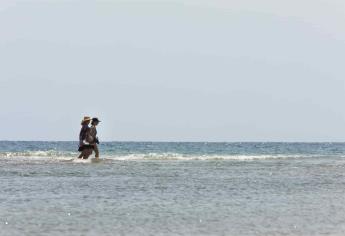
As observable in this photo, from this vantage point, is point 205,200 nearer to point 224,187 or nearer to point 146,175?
point 224,187

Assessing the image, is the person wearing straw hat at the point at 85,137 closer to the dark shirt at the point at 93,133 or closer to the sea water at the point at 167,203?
the dark shirt at the point at 93,133

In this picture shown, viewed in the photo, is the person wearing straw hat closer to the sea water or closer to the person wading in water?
the person wading in water

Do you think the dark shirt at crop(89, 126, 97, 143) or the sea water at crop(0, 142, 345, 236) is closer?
the sea water at crop(0, 142, 345, 236)

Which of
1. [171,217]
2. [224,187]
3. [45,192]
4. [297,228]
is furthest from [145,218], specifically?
[224,187]

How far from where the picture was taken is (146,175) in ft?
87.8

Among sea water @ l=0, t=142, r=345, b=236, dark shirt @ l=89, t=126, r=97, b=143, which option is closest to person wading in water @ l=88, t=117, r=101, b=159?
dark shirt @ l=89, t=126, r=97, b=143

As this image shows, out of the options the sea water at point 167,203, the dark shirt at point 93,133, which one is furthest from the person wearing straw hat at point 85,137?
the sea water at point 167,203

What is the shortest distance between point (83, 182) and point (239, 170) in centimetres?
900

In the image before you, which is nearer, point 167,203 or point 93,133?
point 167,203

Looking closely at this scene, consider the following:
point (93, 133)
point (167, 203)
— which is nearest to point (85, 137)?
point (93, 133)

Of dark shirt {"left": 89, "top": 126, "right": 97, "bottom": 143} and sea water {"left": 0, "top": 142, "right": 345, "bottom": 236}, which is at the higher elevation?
dark shirt {"left": 89, "top": 126, "right": 97, "bottom": 143}

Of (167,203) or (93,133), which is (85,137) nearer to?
(93,133)

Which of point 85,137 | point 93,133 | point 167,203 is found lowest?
point 167,203

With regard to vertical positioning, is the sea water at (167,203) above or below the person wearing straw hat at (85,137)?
below
